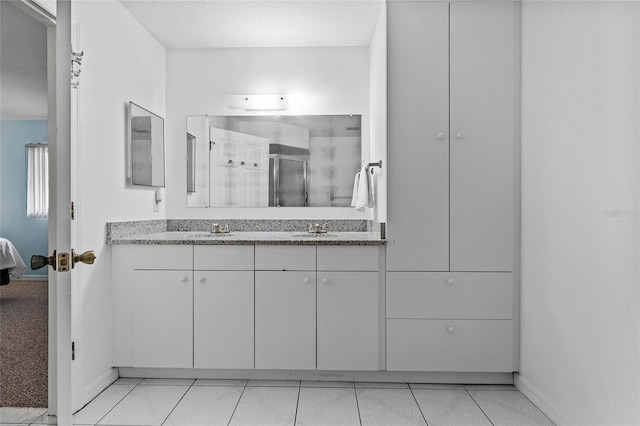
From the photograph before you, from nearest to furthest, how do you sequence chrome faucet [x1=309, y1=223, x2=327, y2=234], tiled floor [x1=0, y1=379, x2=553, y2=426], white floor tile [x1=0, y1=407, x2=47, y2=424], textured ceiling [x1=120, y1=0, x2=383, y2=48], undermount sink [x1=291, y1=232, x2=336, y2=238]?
white floor tile [x1=0, y1=407, x2=47, y2=424]
tiled floor [x1=0, y1=379, x2=553, y2=426]
textured ceiling [x1=120, y1=0, x2=383, y2=48]
undermount sink [x1=291, y1=232, x2=336, y2=238]
chrome faucet [x1=309, y1=223, x2=327, y2=234]

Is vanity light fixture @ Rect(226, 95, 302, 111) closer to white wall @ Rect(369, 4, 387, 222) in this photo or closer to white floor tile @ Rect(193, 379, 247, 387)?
white wall @ Rect(369, 4, 387, 222)

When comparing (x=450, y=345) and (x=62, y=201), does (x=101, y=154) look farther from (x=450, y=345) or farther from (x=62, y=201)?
(x=450, y=345)

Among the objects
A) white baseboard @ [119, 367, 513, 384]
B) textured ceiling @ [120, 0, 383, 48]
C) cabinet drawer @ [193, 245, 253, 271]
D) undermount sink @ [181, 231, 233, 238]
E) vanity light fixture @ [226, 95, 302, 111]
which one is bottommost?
white baseboard @ [119, 367, 513, 384]

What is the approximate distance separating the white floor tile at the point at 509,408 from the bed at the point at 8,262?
219 centimetres

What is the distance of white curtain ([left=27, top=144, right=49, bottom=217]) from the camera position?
57.3 inches

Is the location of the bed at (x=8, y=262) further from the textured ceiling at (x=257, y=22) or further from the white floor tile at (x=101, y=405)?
the textured ceiling at (x=257, y=22)

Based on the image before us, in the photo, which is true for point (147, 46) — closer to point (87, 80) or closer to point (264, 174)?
point (87, 80)

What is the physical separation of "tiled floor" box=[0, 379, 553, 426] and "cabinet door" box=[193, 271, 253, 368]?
162 mm

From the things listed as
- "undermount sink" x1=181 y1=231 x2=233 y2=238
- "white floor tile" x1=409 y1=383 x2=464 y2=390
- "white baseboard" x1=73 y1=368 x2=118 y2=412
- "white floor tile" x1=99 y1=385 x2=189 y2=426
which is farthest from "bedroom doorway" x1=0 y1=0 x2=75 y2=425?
"white floor tile" x1=409 y1=383 x2=464 y2=390

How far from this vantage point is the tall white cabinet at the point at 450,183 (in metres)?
2.60

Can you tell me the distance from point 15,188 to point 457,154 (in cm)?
220

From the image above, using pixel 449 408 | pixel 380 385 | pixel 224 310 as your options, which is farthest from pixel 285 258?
pixel 449 408

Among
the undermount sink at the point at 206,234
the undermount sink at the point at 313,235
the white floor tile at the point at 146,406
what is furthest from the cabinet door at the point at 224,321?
the undermount sink at the point at 313,235

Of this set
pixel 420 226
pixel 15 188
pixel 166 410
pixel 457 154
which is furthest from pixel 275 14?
pixel 166 410
